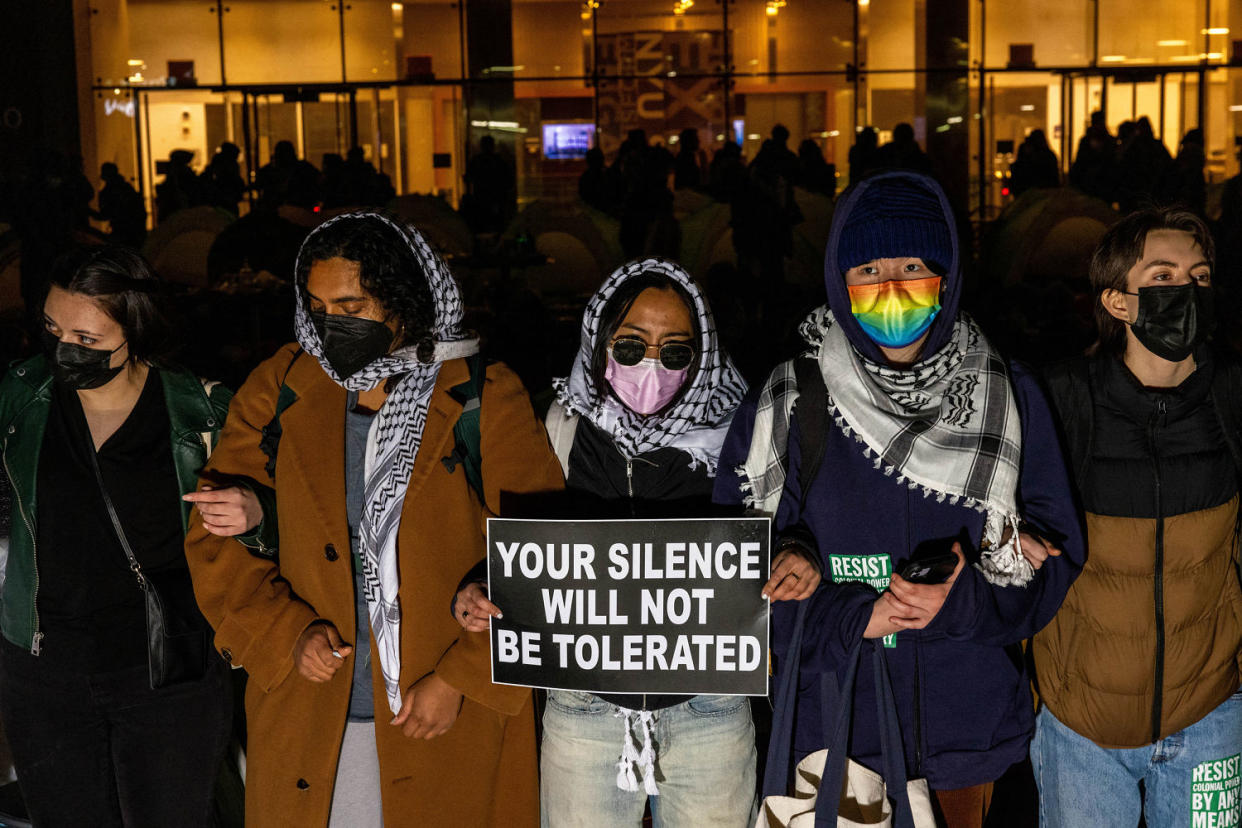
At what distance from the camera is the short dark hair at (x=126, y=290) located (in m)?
3.03

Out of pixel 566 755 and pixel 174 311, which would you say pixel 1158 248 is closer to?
pixel 566 755

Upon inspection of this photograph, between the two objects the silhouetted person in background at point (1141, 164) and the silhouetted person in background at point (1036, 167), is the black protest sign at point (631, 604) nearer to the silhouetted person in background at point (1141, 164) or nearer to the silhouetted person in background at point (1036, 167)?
the silhouetted person in background at point (1141, 164)

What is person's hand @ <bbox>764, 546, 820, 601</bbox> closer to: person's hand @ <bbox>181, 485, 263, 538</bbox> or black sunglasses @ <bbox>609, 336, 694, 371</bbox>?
black sunglasses @ <bbox>609, 336, 694, 371</bbox>

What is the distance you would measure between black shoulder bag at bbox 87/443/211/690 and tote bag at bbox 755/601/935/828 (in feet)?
4.30

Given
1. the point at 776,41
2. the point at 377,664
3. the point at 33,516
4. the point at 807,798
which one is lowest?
the point at 807,798

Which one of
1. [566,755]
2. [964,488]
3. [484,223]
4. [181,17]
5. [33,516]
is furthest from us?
[181,17]

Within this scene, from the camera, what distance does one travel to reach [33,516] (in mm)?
3002

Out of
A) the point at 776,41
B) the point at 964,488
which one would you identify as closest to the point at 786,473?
the point at 964,488

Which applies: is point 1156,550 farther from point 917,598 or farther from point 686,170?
point 686,170

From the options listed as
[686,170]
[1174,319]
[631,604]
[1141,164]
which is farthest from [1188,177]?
[631,604]

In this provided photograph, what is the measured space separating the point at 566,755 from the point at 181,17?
1731 centimetres

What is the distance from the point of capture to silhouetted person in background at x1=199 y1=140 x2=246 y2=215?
46.0 feet

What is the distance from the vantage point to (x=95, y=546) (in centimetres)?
300

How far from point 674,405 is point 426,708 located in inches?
31.0
